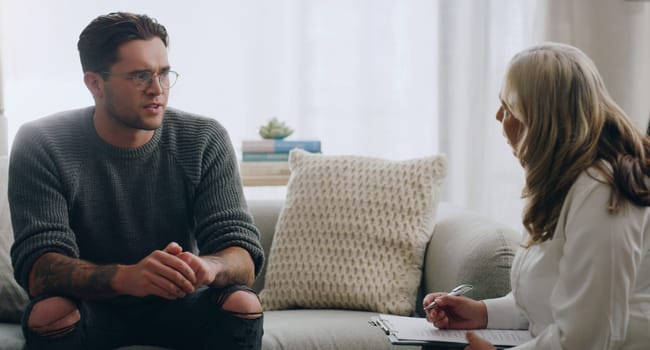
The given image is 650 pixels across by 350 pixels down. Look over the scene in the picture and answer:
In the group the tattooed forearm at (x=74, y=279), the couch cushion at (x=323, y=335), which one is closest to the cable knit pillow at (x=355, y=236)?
the couch cushion at (x=323, y=335)

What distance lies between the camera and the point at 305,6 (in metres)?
3.32

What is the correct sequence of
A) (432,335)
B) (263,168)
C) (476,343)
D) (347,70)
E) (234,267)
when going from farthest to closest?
(347,70) → (263,168) → (234,267) → (432,335) → (476,343)

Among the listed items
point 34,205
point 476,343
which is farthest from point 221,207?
point 476,343

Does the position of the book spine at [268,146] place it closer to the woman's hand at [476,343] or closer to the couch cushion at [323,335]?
the couch cushion at [323,335]

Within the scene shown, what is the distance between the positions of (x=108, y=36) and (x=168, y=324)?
0.70m

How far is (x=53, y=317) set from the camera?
177cm

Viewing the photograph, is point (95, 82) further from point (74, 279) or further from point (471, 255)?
point (471, 255)

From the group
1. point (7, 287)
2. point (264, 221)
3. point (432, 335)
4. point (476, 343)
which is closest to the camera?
point (476, 343)

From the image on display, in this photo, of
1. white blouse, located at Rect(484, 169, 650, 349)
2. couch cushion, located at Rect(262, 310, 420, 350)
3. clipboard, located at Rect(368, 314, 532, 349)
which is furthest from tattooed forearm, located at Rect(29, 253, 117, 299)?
white blouse, located at Rect(484, 169, 650, 349)

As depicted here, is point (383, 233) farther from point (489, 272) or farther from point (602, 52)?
point (602, 52)

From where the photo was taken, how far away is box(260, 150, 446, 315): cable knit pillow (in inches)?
94.0

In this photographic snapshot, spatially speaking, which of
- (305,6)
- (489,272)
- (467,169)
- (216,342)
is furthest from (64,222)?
(467,169)

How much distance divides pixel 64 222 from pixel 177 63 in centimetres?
141

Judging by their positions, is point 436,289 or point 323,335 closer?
point 323,335
